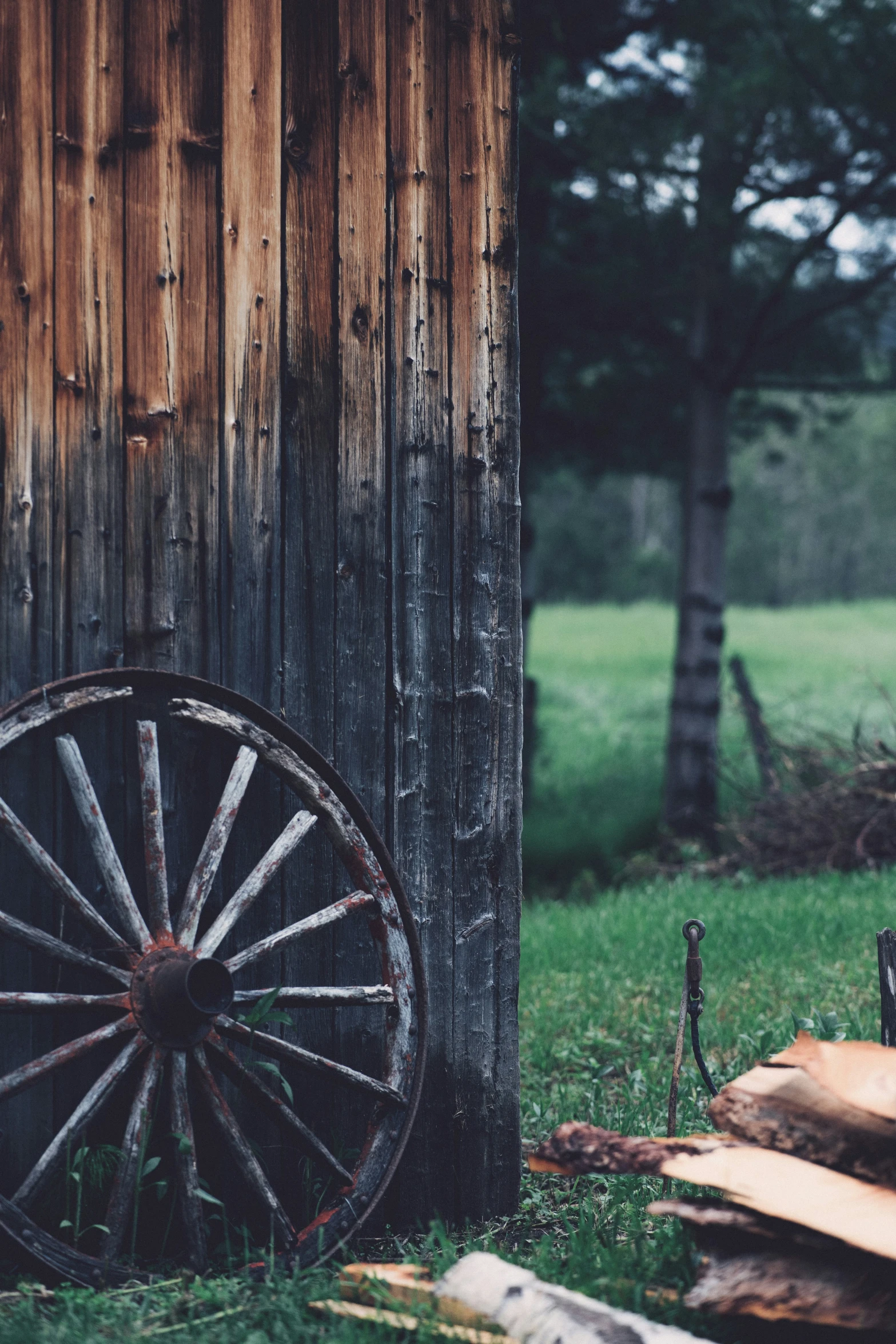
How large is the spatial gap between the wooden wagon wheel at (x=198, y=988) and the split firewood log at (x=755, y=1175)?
0.63 meters

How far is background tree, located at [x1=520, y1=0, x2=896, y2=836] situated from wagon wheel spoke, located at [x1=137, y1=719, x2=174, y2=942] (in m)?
6.97

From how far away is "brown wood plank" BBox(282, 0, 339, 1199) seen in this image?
11.8 feet

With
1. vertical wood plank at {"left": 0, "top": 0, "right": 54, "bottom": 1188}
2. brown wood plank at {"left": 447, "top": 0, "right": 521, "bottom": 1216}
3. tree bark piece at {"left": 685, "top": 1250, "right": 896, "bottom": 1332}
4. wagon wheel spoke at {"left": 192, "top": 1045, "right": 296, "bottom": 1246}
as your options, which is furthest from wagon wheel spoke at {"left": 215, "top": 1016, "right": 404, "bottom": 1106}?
tree bark piece at {"left": 685, "top": 1250, "right": 896, "bottom": 1332}

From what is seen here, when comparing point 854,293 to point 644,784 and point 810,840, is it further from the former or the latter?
point 644,784

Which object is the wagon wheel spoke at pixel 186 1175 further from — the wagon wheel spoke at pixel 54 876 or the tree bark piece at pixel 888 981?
the tree bark piece at pixel 888 981

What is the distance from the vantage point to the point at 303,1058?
3256mm

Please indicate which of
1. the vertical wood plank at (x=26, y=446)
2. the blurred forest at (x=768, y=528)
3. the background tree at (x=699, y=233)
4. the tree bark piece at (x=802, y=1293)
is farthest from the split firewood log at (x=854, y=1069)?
the blurred forest at (x=768, y=528)

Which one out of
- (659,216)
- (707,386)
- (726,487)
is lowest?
(726,487)

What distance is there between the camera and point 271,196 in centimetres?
357

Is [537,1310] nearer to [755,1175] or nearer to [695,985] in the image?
[755,1175]

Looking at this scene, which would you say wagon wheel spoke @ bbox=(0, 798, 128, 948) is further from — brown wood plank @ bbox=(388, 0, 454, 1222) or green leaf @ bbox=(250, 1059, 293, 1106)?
brown wood plank @ bbox=(388, 0, 454, 1222)

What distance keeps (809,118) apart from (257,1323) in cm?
918

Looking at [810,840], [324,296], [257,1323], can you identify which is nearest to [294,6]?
[324,296]

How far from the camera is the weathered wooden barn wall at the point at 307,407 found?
336 cm
